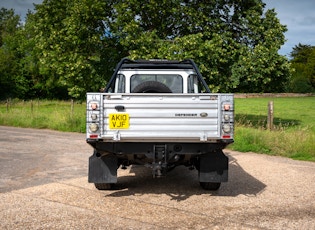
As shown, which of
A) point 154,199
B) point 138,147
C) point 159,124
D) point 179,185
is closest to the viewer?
point 159,124

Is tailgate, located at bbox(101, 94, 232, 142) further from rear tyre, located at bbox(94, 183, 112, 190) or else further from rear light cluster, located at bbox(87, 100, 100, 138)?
rear tyre, located at bbox(94, 183, 112, 190)

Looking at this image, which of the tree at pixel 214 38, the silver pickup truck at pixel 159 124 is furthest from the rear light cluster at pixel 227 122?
the tree at pixel 214 38

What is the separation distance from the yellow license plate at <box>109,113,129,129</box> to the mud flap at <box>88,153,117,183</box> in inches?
31.8

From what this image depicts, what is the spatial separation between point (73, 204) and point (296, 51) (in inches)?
5010

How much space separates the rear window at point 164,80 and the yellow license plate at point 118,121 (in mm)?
2392

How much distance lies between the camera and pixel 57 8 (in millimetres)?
20828

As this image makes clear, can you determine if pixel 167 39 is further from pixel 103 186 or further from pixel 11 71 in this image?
pixel 11 71

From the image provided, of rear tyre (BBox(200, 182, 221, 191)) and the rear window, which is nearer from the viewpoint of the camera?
rear tyre (BBox(200, 182, 221, 191))

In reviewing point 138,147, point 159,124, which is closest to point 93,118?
point 138,147

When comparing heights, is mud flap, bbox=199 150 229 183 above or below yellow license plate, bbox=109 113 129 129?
below

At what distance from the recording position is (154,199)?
662cm

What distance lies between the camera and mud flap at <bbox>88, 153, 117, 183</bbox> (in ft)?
22.2

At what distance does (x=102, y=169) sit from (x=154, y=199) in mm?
980

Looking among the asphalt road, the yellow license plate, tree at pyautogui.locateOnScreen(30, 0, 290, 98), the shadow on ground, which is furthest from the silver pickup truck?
tree at pyautogui.locateOnScreen(30, 0, 290, 98)
